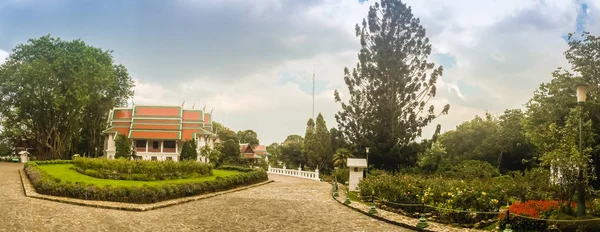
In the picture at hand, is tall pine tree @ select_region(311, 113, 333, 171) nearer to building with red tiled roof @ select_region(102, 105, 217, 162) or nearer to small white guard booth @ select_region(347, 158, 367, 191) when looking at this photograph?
building with red tiled roof @ select_region(102, 105, 217, 162)

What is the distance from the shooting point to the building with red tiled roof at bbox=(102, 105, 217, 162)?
4481cm

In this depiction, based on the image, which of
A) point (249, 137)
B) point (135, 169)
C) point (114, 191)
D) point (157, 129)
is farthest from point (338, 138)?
point (249, 137)

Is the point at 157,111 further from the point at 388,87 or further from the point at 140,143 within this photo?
the point at 388,87

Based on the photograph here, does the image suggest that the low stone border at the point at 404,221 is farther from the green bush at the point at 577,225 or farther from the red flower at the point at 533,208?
the green bush at the point at 577,225

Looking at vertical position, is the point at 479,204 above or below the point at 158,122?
below

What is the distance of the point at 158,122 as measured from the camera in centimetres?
4597

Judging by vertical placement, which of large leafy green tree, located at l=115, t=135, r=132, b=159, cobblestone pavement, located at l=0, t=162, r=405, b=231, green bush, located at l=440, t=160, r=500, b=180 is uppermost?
large leafy green tree, located at l=115, t=135, r=132, b=159

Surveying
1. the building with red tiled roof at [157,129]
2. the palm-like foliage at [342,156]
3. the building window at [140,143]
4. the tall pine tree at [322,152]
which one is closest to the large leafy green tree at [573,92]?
the palm-like foliage at [342,156]

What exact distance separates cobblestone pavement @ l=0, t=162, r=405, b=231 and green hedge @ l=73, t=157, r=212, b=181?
6.57 metres

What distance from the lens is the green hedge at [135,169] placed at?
23.8 meters

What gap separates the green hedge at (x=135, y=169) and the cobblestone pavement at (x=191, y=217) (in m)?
6.57

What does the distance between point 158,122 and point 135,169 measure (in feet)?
72.8

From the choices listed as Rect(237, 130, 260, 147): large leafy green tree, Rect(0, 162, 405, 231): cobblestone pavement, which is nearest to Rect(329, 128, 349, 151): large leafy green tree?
Rect(0, 162, 405, 231): cobblestone pavement

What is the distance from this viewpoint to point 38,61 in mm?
38094
